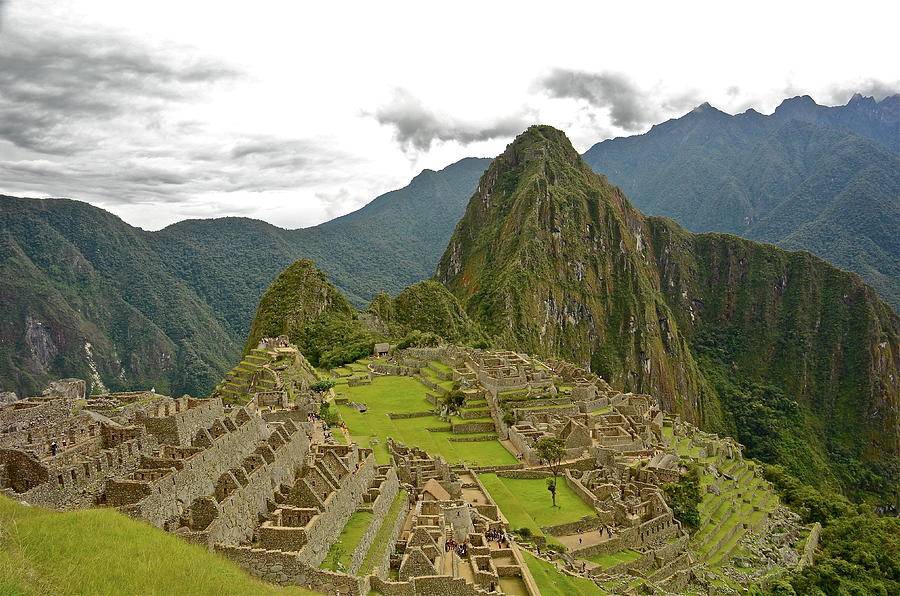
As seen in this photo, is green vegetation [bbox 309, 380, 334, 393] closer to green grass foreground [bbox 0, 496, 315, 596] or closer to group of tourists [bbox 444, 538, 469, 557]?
group of tourists [bbox 444, 538, 469, 557]

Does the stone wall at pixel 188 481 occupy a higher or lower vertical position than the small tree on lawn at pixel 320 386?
higher

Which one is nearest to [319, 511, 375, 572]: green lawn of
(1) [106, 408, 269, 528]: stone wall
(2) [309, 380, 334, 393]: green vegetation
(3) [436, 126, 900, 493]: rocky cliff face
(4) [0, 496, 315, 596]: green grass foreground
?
(4) [0, 496, 315, 596]: green grass foreground

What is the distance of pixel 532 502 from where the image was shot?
3512 centimetres

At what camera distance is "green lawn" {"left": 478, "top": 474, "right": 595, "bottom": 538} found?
1267 inches

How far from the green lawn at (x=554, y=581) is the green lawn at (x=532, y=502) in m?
4.13

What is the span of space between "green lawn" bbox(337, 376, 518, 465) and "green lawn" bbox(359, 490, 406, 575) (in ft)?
19.8

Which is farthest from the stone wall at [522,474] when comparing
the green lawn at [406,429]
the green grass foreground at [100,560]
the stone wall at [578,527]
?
the green grass foreground at [100,560]

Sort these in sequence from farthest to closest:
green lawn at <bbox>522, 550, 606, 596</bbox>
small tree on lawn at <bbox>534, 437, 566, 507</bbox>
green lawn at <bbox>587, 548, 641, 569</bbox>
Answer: small tree on lawn at <bbox>534, 437, 566, 507</bbox>, green lawn at <bbox>587, 548, 641, 569</bbox>, green lawn at <bbox>522, 550, 606, 596</bbox>

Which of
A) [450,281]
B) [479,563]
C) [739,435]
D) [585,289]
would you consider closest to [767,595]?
[479,563]

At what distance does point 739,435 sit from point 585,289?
55.9 meters

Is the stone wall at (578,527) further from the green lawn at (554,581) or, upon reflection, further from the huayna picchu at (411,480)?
the green lawn at (554,581)

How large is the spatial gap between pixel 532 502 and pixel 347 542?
17620 mm

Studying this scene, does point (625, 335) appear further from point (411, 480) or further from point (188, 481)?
point (188, 481)

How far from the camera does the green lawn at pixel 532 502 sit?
3219cm
